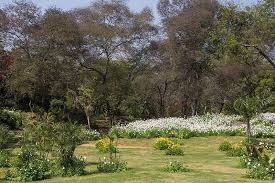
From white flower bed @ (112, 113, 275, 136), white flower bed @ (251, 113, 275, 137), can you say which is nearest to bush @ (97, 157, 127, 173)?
white flower bed @ (112, 113, 275, 136)

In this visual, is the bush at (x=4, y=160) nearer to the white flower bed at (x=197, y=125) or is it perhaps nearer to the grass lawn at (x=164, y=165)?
the grass lawn at (x=164, y=165)

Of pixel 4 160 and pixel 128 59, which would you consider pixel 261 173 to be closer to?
pixel 4 160

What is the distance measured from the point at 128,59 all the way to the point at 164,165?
2683 cm

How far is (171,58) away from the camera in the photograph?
40.5 metres

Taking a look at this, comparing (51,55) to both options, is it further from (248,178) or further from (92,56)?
(248,178)

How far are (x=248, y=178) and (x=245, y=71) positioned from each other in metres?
26.3

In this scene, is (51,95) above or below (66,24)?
below

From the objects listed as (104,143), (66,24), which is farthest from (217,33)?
(104,143)

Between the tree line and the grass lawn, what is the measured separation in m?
9.29

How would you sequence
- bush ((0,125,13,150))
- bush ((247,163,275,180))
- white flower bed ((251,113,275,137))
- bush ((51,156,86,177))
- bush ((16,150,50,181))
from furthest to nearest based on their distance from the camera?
white flower bed ((251,113,275,137)) → bush ((0,125,13,150)) → bush ((51,156,86,177)) → bush ((16,150,50,181)) → bush ((247,163,275,180))

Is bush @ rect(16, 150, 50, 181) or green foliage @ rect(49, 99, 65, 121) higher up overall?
green foliage @ rect(49, 99, 65, 121)

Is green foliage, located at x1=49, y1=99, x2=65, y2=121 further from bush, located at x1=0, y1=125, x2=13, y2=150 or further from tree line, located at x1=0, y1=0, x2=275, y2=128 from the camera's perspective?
bush, located at x1=0, y1=125, x2=13, y2=150

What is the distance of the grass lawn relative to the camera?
494 inches

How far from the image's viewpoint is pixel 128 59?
41.8 metres
